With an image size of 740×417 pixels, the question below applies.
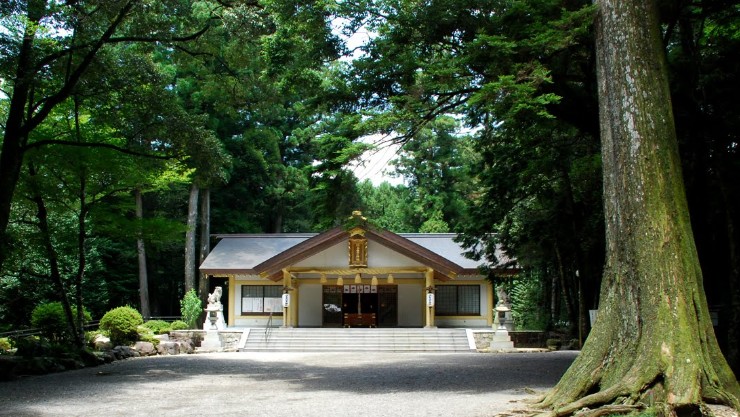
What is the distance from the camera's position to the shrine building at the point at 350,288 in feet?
87.1

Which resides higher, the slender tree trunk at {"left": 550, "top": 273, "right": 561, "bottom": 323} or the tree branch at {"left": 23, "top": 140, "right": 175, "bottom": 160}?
the tree branch at {"left": 23, "top": 140, "right": 175, "bottom": 160}

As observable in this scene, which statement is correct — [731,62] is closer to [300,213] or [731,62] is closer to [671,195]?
[671,195]

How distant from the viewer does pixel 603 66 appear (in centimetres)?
859

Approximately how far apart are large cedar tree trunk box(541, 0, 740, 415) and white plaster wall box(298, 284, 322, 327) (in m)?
21.2

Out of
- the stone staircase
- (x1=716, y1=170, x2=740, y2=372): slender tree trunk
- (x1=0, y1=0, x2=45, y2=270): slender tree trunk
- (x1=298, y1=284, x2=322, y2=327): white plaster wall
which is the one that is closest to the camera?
(x1=716, y1=170, x2=740, y2=372): slender tree trunk

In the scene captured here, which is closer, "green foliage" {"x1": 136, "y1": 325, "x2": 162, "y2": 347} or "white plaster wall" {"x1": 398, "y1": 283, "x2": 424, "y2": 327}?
"green foliage" {"x1": 136, "y1": 325, "x2": 162, "y2": 347}

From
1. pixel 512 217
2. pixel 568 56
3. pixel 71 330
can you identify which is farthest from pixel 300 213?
pixel 568 56

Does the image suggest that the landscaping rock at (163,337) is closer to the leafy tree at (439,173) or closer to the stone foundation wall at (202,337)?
the stone foundation wall at (202,337)

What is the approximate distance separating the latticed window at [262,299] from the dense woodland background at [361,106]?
27.0 feet

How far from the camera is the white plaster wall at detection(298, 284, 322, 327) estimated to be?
28656 millimetres

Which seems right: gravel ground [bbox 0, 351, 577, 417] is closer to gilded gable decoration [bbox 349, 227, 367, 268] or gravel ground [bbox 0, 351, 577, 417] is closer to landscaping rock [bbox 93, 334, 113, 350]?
landscaping rock [bbox 93, 334, 113, 350]

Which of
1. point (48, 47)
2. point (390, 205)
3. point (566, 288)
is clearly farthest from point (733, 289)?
point (390, 205)

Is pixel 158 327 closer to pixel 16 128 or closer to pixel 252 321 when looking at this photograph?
pixel 252 321

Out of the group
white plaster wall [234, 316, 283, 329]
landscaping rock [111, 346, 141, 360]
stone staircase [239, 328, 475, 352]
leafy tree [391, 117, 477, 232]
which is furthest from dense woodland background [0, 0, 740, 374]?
leafy tree [391, 117, 477, 232]
